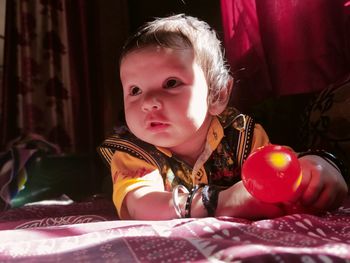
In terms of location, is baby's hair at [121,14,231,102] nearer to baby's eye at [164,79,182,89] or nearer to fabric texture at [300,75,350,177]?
baby's eye at [164,79,182,89]

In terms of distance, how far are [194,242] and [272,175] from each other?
0.22 m

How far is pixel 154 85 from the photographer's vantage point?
100 centimetres

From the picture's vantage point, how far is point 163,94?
986mm

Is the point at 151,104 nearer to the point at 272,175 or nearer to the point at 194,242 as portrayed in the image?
the point at 272,175

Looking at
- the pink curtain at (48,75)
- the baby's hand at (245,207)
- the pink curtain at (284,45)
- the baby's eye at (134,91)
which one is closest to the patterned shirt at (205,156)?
the baby's eye at (134,91)

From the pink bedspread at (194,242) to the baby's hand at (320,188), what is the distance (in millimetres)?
42

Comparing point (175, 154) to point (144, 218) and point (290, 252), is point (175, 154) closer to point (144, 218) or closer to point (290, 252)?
point (144, 218)

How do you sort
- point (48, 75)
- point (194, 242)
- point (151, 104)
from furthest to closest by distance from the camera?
point (48, 75), point (151, 104), point (194, 242)

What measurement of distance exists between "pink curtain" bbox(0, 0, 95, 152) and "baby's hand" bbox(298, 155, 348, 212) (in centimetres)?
164

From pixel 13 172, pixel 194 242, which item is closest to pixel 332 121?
pixel 194 242

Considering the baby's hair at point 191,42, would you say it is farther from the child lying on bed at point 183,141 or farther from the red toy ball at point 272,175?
the red toy ball at point 272,175

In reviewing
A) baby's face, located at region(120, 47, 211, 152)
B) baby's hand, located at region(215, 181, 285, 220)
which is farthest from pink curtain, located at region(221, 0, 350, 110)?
baby's hand, located at region(215, 181, 285, 220)

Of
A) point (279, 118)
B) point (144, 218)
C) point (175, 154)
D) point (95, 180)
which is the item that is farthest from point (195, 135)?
point (95, 180)

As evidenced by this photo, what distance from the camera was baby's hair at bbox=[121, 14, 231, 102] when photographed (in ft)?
3.41
